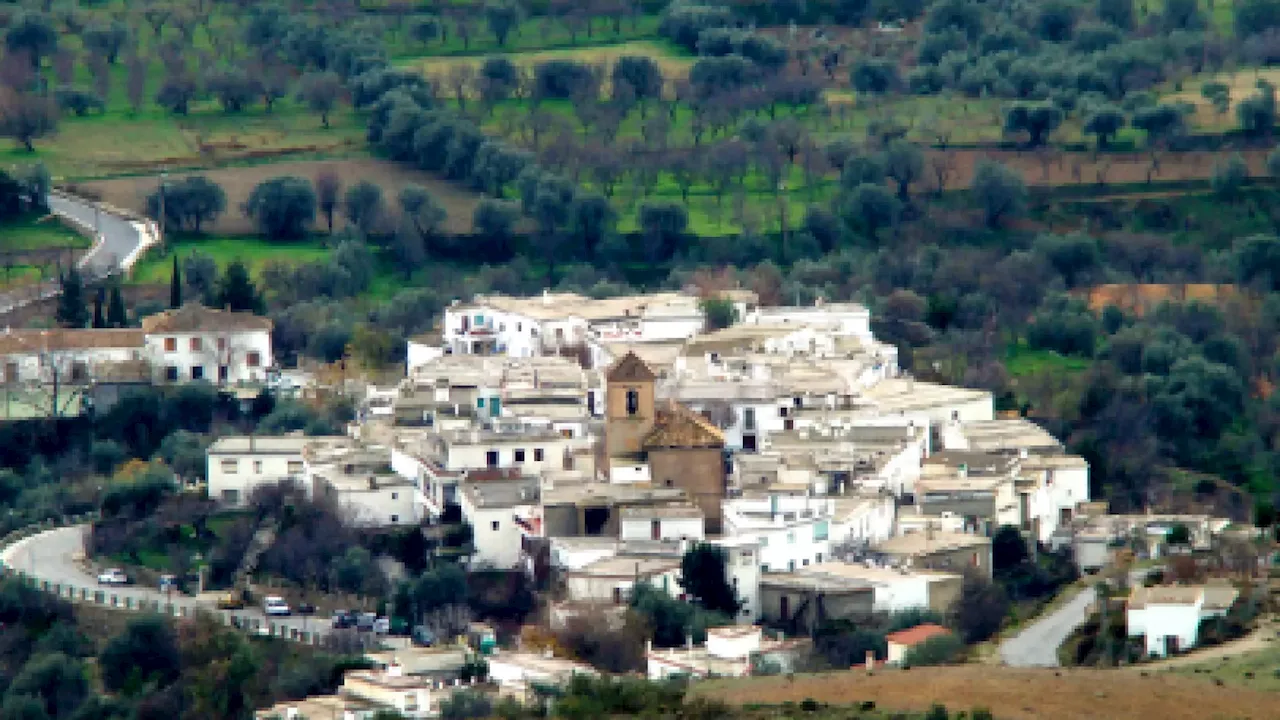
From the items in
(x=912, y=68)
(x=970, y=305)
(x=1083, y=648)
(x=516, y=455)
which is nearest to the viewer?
(x=1083, y=648)

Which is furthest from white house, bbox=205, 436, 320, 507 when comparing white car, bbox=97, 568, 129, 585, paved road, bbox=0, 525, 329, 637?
white car, bbox=97, 568, 129, 585

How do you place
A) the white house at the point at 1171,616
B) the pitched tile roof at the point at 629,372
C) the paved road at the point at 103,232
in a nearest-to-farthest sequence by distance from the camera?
the white house at the point at 1171,616
the pitched tile roof at the point at 629,372
the paved road at the point at 103,232

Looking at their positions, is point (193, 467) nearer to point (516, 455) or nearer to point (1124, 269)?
point (516, 455)

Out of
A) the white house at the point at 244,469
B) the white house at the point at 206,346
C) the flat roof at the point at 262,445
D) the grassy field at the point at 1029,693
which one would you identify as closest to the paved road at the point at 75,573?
the white house at the point at 244,469

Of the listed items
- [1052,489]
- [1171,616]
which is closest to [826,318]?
[1052,489]

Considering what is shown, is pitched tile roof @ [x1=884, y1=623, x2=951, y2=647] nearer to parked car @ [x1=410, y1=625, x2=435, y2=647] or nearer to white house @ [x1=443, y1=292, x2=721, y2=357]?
parked car @ [x1=410, y1=625, x2=435, y2=647]

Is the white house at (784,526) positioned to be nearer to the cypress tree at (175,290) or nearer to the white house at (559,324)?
the white house at (559,324)

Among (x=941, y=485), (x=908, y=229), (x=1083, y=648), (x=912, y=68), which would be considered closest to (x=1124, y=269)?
(x=908, y=229)

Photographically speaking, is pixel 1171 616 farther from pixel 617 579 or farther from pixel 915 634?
pixel 617 579
